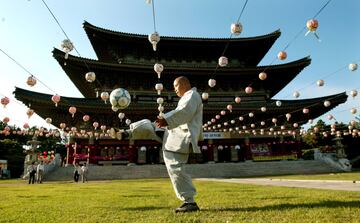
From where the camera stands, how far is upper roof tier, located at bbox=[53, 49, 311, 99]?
25.7m

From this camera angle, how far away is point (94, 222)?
3422 millimetres

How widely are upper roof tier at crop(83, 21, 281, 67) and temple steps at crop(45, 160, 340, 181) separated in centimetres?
1112

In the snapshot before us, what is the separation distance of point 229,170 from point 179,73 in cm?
1008

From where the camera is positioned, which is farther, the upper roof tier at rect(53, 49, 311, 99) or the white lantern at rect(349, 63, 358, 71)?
the upper roof tier at rect(53, 49, 311, 99)

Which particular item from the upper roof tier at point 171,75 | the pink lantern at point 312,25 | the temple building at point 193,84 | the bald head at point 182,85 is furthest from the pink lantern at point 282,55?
the upper roof tier at point 171,75

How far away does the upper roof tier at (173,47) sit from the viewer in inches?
1088

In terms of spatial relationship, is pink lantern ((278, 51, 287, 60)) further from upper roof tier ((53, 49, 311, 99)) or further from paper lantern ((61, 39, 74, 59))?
upper roof tier ((53, 49, 311, 99))

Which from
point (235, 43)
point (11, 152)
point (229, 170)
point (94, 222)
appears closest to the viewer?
point (94, 222)

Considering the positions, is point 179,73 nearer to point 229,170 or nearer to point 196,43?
point 196,43

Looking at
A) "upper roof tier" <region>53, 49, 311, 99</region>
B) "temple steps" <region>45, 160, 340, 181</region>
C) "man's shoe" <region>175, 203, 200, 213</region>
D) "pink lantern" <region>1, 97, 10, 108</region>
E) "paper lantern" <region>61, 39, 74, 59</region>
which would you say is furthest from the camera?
"upper roof tier" <region>53, 49, 311, 99</region>

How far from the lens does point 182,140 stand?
4.36 metres

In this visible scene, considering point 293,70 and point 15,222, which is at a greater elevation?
point 293,70

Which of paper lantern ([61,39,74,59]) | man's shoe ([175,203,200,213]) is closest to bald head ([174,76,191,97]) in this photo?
man's shoe ([175,203,200,213])

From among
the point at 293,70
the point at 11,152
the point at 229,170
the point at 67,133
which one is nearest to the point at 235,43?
the point at 293,70
